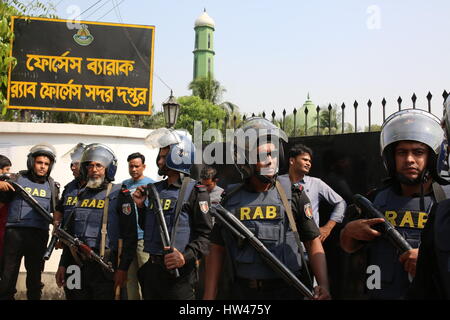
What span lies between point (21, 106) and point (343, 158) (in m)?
6.23

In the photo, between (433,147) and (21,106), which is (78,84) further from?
(433,147)

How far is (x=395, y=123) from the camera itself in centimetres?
275

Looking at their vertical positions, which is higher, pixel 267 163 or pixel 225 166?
pixel 225 166

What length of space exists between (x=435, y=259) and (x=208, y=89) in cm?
4333

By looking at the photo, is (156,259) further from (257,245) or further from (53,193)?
(53,193)

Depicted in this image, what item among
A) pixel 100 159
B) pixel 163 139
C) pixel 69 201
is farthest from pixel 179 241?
pixel 69 201

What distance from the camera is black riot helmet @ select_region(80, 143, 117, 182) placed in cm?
466

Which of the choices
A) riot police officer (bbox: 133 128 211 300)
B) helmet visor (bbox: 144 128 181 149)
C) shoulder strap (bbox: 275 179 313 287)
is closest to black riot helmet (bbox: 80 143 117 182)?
helmet visor (bbox: 144 128 181 149)

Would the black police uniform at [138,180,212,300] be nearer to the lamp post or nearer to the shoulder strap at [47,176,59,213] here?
the shoulder strap at [47,176,59,213]

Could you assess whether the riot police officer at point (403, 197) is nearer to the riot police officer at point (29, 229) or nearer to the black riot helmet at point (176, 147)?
the black riot helmet at point (176, 147)

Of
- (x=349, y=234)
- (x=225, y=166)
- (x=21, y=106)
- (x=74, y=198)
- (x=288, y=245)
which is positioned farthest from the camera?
(x=21, y=106)
